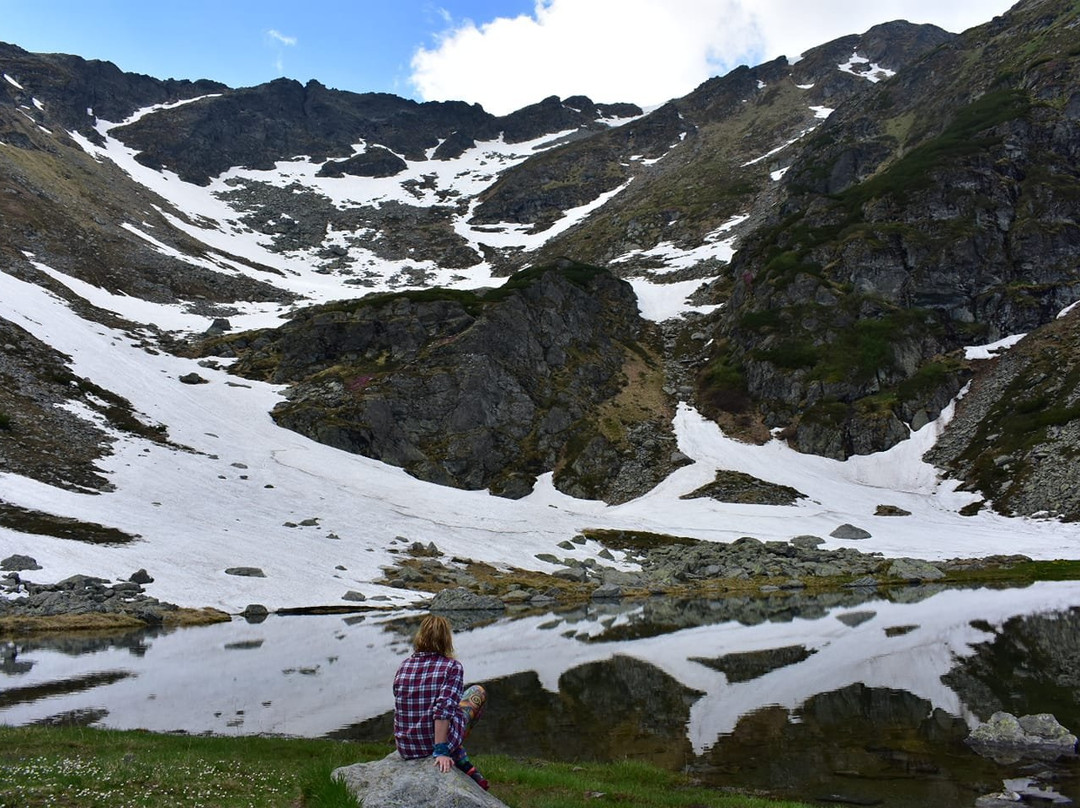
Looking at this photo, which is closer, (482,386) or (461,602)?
(461,602)

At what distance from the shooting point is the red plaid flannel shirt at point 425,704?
811cm

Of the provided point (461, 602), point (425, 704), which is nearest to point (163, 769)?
point (425, 704)

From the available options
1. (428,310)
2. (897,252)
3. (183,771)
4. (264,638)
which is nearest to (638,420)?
(428,310)

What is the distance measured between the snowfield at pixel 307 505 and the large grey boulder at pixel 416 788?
38095 millimetres

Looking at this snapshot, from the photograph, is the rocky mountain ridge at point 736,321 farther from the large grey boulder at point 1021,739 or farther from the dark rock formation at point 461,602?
the large grey boulder at point 1021,739

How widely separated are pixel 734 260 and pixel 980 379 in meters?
58.3

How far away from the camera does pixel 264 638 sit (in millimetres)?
33656

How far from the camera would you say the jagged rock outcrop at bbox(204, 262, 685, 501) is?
304 ft

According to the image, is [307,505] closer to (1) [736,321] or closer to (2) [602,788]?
(2) [602,788]

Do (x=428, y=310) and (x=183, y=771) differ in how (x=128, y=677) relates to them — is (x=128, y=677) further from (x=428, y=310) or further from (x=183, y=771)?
(x=428, y=310)

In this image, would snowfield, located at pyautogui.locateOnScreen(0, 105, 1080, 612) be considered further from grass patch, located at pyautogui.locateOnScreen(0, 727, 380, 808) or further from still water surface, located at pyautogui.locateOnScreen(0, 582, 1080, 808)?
grass patch, located at pyautogui.locateOnScreen(0, 727, 380, 808)

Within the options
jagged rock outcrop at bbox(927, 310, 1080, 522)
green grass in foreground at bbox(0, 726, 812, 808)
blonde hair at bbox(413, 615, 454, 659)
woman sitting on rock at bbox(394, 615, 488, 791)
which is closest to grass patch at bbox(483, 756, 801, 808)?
green grass in foreground at bbox(0, 726, 812, 808)

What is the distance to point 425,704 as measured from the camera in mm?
8141

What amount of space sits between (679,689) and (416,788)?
17082 mm
